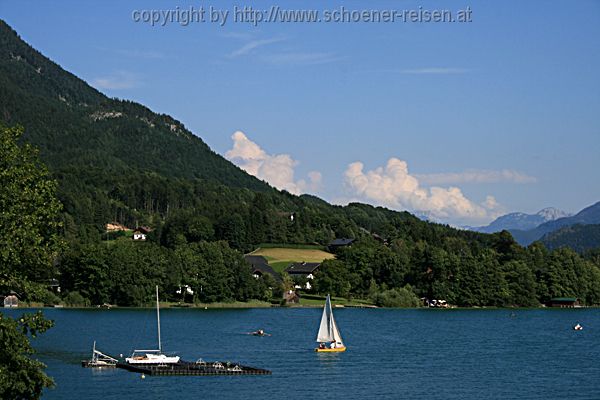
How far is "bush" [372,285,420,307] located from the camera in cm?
16325

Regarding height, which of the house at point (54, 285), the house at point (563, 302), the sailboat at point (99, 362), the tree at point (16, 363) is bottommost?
the sailboat at point (99, 362)

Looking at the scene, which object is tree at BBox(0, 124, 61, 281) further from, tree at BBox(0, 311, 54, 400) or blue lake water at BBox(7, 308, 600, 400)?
blue lake water at BBox(7, 308, 600, 400)

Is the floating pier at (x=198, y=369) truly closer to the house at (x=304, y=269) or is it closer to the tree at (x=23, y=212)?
the tree at (x=23, y=212)

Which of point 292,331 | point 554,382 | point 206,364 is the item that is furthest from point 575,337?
point 206,364

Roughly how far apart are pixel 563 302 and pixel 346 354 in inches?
4026

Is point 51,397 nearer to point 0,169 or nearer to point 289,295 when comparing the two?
point 0,169

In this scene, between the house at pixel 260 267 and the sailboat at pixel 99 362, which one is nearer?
the sailboat at pixel 99 362

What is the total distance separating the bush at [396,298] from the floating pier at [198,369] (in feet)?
301

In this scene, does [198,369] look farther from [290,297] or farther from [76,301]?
[290,297]

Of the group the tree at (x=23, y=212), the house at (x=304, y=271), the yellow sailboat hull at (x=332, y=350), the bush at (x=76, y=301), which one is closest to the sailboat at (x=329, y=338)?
the yellow sailboat hull at (x=332, y=350)

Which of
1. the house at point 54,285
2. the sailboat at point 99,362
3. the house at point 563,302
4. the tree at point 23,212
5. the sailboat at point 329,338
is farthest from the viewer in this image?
the house at point 563,302

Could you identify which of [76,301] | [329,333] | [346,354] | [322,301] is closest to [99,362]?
[346,354]

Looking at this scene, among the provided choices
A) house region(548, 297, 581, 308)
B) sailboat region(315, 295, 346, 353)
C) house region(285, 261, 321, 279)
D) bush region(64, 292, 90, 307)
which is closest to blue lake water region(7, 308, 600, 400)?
sailboat region(315, 295, 346, 353)

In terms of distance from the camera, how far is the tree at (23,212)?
34344mm
